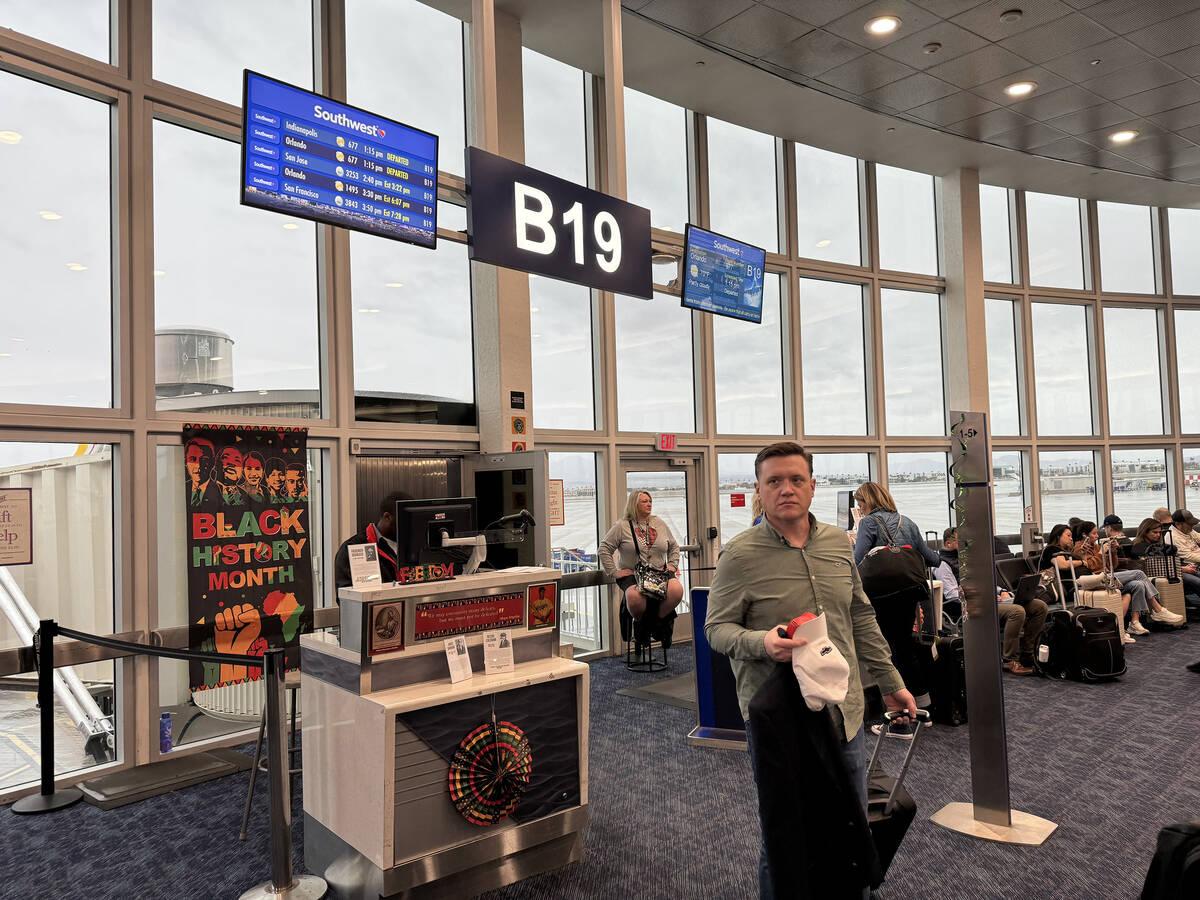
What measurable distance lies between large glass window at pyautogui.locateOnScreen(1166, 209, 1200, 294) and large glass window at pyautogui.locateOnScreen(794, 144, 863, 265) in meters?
5.54

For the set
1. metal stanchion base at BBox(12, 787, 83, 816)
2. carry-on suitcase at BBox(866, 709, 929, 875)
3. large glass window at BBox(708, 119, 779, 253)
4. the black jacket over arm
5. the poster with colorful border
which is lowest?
metal stanchion base at BBox(12, 787, 83, 816)

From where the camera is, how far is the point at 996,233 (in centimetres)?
1080

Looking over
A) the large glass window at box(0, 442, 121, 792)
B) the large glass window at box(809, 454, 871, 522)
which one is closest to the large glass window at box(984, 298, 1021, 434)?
the large glass window at box(809, 454, 871, 522)

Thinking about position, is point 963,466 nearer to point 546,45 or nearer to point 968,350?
point 546,45

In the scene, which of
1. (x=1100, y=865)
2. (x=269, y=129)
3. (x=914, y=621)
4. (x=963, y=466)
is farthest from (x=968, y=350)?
(x=269, y=129)

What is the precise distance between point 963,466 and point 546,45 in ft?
17.7

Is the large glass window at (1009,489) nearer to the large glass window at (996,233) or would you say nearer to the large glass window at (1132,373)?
the large glass window at (1132,373)

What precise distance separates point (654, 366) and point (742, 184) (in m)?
2.51

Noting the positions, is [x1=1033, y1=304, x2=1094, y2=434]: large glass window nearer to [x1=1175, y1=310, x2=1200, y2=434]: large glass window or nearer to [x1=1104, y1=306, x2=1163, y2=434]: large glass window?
[x1=1104, y1=306, x2=1163, y2=434]: large glass window

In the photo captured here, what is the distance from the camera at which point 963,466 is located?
3520 millimetres

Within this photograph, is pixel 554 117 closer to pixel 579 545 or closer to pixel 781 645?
pixel 579 545

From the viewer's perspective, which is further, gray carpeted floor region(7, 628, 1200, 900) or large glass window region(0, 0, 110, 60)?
large glass window region(0, 0, 110, 60)

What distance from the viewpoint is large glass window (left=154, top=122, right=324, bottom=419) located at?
4992 mm

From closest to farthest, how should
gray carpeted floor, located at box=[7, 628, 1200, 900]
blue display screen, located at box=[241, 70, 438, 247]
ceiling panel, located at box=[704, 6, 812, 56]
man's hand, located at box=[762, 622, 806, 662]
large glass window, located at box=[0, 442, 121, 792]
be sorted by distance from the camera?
man's hand, located at box=[762, 622, 806, 662] → gray carpeted floor, located at box=[7, 628, 1200, 900] → blue display screen, located at box=[241, 70, 438, 247] → large glass window, located at box=[0, 442, 121, 792] → ceiling panel, located at box=[704, 6, 812, 56]
